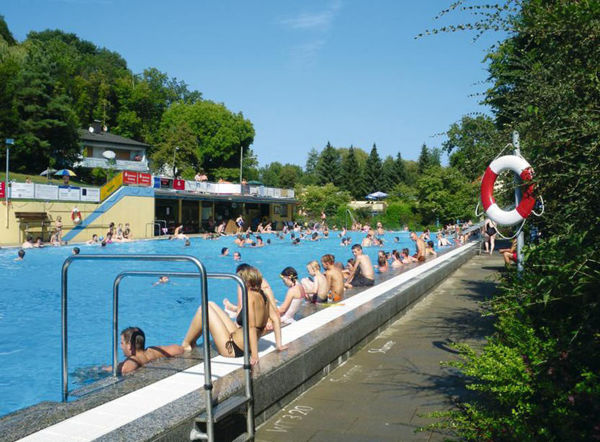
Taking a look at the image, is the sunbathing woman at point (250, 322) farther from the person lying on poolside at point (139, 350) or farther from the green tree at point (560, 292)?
the green tree at point (560, 292)

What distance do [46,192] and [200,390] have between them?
27.6m

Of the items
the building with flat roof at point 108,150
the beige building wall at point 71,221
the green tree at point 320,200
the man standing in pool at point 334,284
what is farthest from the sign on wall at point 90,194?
the green tree at point 320,200

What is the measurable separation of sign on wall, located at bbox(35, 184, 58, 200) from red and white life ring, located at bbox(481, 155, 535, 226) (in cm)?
2669

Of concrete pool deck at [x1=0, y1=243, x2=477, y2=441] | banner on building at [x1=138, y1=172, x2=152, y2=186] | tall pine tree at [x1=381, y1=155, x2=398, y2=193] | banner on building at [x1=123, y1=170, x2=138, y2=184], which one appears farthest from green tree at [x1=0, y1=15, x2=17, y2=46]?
concrete pool deck at [x1=0, y1=243, x2=477, y2=441]

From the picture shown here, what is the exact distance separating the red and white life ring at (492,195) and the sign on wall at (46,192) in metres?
26.7

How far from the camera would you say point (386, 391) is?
536cm

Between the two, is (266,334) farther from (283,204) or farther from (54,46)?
(54,46)

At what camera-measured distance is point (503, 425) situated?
135 inches

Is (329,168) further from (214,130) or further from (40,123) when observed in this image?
(40,123)

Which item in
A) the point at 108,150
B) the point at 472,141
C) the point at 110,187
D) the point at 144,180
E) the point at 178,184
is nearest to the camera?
the point at 472,141

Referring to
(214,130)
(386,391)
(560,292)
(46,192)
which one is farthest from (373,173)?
(560,292)

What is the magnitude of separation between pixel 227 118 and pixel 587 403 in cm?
6728

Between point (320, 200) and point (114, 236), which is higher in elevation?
point (320, 200)

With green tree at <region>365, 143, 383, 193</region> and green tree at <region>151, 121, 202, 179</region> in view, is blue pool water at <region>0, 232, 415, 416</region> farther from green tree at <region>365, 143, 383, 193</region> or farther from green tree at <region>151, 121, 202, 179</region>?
green tree at <region>365, 143, 383, 193</region>
